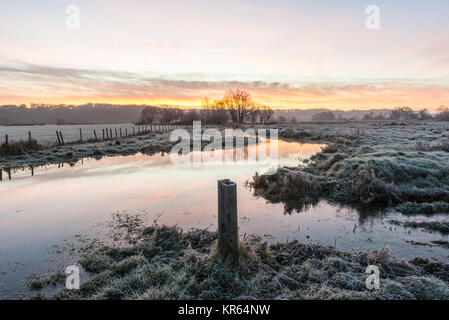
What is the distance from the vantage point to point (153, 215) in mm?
9969

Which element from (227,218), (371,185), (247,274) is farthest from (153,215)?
(371,185)

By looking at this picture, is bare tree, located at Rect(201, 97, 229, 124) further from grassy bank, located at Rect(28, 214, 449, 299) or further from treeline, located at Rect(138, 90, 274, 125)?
grassy bank, located at Rect(28, 214, 449, 299)

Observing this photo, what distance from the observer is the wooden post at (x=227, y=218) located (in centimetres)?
538

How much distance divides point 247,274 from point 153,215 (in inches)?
220

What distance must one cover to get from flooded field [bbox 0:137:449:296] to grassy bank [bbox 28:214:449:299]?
3.72 ft

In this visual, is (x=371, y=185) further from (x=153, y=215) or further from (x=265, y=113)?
(x=265, y=113)

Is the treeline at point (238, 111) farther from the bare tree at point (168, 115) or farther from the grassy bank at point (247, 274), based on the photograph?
the grassy bank at point (247, 274)

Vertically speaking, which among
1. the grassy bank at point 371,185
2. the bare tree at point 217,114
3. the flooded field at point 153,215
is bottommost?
the flooded field at point 153,215

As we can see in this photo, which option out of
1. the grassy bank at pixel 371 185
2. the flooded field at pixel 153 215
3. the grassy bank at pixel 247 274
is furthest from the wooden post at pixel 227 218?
the grassy bank at pixel 371 185

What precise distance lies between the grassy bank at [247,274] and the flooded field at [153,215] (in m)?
1.13

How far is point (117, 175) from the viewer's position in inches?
686
